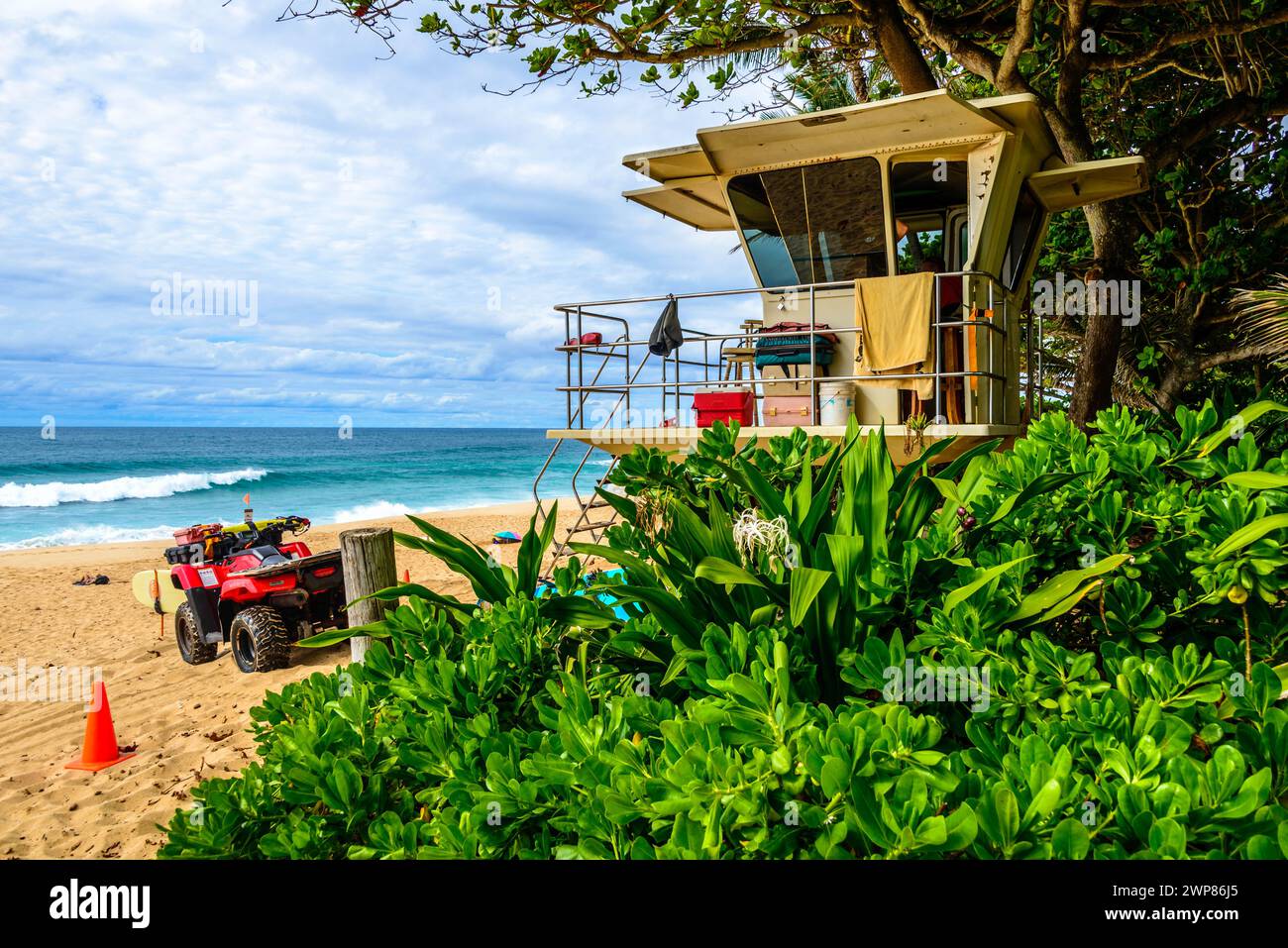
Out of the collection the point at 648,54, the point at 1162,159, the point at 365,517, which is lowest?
the point at 365,517

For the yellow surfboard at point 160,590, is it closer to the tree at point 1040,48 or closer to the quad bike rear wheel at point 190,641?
the quad bike rear wheel at point 190,641

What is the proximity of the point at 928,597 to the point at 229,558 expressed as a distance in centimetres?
1167

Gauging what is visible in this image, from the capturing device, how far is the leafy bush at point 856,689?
147 cm

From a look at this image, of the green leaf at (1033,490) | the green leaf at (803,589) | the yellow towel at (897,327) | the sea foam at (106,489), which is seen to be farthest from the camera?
the sea foam at (106,489)

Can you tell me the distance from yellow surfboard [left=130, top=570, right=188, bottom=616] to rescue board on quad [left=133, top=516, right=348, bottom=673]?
0.66 m

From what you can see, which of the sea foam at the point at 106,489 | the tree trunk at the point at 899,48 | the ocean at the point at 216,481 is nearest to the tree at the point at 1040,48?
the tree trunk at the point at 899,48

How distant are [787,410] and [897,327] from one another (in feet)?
5.16

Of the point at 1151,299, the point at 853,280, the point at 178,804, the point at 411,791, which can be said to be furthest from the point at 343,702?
the point at 1151,299

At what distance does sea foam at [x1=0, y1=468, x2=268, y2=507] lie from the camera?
48.3m

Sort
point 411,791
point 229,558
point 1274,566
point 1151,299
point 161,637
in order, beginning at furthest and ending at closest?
point 1151,299 → point 161,637 → point 229,558 → point 411,791 → point 1274,566

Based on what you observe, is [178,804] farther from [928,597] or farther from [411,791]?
[928,597]
